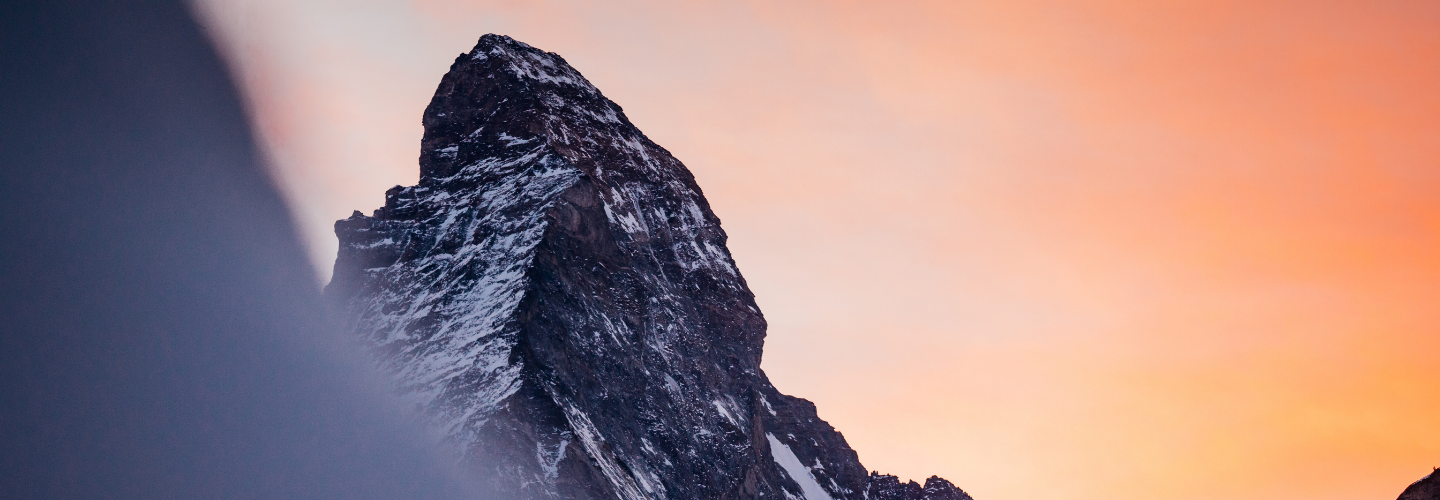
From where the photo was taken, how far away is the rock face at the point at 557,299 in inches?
4970

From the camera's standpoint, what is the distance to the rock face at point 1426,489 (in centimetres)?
8494

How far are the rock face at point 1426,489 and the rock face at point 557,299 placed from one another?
57.4 metres

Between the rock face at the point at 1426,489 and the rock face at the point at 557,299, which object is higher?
the rock face at the point at 557,299

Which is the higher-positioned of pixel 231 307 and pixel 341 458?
pixel 231 307

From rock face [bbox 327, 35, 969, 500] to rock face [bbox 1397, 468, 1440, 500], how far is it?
57.4 m

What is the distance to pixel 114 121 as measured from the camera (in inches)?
4970

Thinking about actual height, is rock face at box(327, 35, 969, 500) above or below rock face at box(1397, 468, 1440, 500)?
above

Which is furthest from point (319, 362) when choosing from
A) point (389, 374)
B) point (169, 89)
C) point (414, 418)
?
point (169, 89)

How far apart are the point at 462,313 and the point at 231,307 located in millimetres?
21920

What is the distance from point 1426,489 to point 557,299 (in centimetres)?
7394

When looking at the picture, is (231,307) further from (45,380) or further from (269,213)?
(45,380)

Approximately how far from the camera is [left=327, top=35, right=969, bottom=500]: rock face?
126 m

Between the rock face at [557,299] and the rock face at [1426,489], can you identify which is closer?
the rock face at [1426,489]

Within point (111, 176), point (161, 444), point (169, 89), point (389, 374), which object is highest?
point (169, 89)
